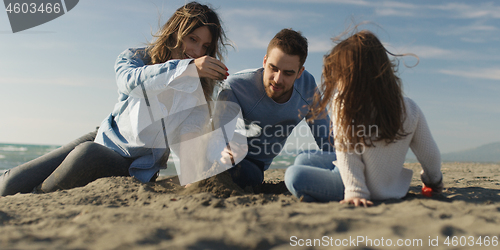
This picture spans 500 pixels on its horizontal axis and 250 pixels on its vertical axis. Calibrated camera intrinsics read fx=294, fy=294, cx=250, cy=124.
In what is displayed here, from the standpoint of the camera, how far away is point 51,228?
5.25 feet

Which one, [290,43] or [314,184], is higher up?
[290,43]

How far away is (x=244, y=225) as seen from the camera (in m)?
1.53

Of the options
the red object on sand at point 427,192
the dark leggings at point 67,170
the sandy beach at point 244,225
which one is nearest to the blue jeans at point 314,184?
the sandy beach at point 244,225

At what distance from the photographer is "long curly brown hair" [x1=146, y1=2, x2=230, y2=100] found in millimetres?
2992

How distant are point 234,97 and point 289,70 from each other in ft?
2.30

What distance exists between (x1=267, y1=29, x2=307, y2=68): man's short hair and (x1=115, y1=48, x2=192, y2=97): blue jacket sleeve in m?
0.94

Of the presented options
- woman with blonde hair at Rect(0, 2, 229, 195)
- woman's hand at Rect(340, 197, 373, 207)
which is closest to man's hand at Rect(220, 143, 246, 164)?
woman with blonde hair at Rect(0, 2, 229, 195)

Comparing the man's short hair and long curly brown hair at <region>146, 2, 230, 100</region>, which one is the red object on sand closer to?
the man's short hair

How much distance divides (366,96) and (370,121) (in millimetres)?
178

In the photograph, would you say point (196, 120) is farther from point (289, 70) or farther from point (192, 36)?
point (289, 70)

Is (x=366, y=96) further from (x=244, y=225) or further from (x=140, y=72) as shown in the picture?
(x=140, y=72)

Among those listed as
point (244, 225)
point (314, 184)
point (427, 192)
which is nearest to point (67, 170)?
point (244, 225)

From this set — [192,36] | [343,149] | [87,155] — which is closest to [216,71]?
[192,36]

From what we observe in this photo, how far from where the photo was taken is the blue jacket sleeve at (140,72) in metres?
2.64
